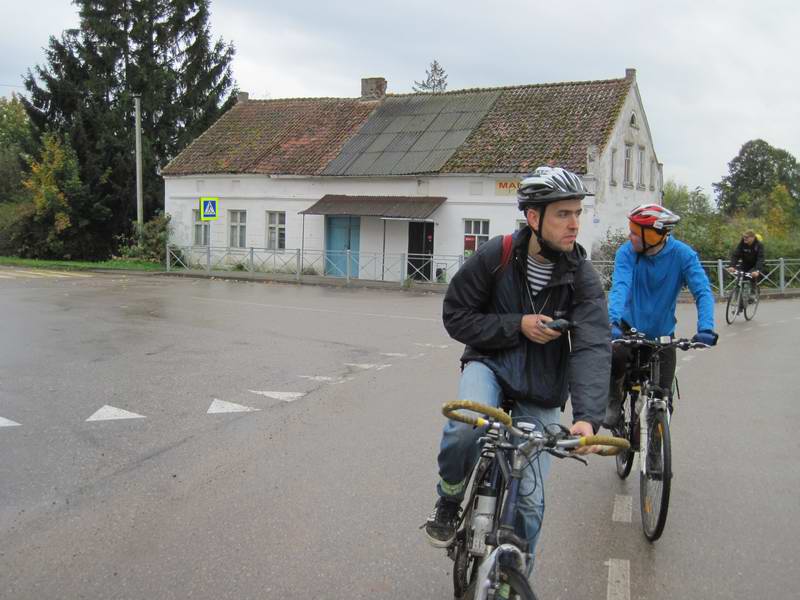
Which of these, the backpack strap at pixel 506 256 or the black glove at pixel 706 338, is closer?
the backpack strap at pixel 506 256

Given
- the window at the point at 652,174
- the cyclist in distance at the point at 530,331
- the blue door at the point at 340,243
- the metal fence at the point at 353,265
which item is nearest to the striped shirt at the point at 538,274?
the cyclist in distance at the point at 530,331

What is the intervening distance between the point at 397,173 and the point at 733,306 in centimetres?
→ 1515

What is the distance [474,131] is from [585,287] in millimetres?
26651

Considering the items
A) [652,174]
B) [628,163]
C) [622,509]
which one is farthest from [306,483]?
[652,174]

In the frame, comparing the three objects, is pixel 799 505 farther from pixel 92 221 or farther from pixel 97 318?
pixel 92 221

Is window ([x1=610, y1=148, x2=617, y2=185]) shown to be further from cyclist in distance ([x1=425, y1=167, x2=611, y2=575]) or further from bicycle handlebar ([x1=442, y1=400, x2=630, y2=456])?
bicycle handlebar ([x1=442, y1=400, x2=630, y2=456])

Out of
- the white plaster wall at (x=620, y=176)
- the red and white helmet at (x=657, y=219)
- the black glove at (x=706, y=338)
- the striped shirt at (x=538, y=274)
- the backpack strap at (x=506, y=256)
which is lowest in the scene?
the black glove at (x=706, y=338)

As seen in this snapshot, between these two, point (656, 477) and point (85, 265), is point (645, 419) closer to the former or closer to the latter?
point (656, 477)

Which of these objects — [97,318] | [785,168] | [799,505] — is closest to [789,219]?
[785,168]

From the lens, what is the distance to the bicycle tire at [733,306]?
16.0 m

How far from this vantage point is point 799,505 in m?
5.21

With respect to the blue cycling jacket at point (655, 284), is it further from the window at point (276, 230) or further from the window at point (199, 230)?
the window at point (199, 230)

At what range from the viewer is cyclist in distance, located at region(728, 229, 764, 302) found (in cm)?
1597

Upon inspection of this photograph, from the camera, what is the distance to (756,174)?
286 ft
